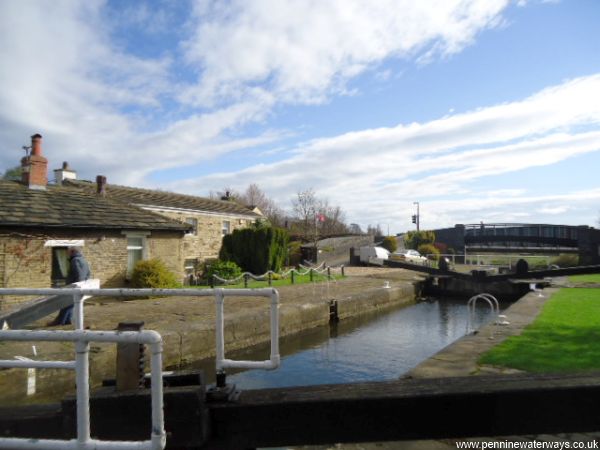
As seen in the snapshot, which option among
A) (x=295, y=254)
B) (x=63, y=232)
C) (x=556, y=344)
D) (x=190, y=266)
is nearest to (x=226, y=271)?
(x=190, y=266)

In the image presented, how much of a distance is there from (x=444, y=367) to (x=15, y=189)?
50.2 feet

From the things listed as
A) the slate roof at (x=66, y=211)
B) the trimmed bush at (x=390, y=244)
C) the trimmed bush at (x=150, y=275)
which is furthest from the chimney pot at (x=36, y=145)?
the trimmed bush at (x=390, y=244)

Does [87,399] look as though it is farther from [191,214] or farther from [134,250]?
[191,214]

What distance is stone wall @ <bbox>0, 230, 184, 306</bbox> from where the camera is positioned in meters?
12.7

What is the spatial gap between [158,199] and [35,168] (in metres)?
9.23

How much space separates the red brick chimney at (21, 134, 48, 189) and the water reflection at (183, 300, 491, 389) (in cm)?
1068

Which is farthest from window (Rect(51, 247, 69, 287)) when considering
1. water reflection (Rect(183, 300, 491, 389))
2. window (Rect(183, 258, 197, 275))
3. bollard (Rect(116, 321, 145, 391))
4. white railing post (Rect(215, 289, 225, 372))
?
bollard (Rect(116, 321, 145, 391))

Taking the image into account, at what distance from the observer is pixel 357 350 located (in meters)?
11.5

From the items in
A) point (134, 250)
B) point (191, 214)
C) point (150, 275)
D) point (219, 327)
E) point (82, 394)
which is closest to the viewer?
point (82, 394)

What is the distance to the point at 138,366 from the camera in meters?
2.85

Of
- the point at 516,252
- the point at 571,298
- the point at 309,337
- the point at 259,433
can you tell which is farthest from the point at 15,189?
the point at 516,252

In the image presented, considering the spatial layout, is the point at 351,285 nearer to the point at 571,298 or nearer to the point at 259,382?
the point at 571,298

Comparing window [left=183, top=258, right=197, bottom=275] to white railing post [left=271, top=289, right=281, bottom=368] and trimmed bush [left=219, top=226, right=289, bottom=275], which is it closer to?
trimmed bush [left=219, top=226, right=289, bottom=275]

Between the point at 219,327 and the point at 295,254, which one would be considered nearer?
the point at 219,327
